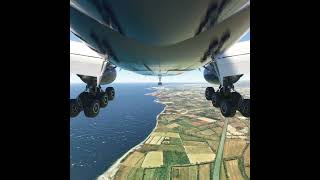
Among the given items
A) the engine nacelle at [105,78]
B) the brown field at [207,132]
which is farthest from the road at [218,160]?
the engine nacelle at [105,78]

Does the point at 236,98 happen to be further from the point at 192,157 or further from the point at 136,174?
the point at 192,157

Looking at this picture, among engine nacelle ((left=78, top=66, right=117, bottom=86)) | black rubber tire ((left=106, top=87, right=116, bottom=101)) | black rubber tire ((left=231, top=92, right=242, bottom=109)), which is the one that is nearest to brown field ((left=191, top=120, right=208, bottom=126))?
black rubber tire ((left=106, top=87, right=116, bottom=101))

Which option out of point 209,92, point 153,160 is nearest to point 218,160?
point 153,160

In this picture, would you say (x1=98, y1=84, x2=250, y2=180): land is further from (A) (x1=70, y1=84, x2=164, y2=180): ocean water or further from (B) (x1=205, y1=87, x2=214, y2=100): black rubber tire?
(B) (x1=205, y1=87, x2=214, y2=100): black rubber tire

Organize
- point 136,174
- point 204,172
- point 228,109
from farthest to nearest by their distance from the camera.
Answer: point 204,172 < point 136,174 < point 228,109
